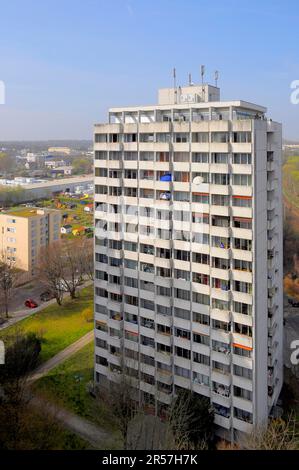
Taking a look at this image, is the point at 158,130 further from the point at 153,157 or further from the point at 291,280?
the point at 291,280

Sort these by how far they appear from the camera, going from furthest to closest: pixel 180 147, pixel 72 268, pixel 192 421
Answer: pixel 72 268
pixel 180 147
pixel 192 421

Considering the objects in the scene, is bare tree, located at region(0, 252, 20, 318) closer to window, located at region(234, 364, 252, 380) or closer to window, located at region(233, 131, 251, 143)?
window, located at region(234, 364, 252, 380)

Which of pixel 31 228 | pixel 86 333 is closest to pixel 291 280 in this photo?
pixel 86 333

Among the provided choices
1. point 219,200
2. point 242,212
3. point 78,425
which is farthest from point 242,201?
point 78,425

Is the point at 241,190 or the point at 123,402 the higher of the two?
the point at 241,190

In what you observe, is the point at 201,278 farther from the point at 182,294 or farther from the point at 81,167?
the point at 81,167

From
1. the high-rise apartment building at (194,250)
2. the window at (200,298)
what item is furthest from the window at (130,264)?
the window at (200,298)

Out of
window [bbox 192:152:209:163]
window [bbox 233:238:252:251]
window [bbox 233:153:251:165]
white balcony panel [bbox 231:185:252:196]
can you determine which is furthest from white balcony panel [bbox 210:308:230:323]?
window [bbox 192:152:209:163]
